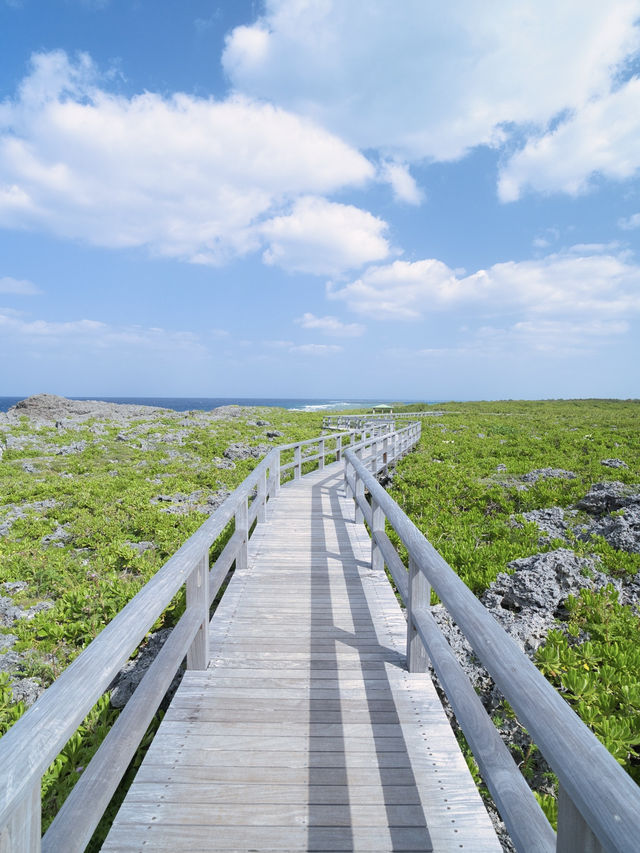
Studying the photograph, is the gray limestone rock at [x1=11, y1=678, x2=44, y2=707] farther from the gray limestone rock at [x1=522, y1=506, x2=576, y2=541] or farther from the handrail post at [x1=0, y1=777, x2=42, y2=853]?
the gray limestone rock at [x1=522, y1=506, x2=576, y2=541]

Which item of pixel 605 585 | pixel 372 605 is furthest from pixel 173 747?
pixel 605 585

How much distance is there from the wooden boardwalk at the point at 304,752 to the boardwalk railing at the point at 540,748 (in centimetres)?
59

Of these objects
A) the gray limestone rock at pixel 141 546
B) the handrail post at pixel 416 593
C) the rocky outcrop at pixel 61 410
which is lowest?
the gray limestone rock at pixel 141 546

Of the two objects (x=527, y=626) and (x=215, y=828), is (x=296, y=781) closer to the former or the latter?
(x=215, y=828)

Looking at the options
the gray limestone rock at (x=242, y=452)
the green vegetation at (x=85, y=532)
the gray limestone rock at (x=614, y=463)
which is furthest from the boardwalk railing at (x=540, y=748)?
the gray limestone rock at (x=242, y=452)

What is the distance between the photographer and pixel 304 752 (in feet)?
8.66

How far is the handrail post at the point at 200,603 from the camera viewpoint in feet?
10.1

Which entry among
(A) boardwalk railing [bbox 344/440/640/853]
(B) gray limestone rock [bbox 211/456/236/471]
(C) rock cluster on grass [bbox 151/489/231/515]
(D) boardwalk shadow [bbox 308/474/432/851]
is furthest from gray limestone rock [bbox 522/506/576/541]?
(B) gray limestone rock [bbox 211/456/236/471]

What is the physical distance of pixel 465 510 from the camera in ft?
34.2

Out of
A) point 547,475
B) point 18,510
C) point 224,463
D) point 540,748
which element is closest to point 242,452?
point 224,463

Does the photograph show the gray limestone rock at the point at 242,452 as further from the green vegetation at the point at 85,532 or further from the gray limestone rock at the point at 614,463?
the gray limestone rock at the point at 614,463

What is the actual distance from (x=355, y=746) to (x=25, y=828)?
2.00 metres

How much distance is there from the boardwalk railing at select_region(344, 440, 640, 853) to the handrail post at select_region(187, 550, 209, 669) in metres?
1.49

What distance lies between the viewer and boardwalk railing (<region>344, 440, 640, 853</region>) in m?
1.02
